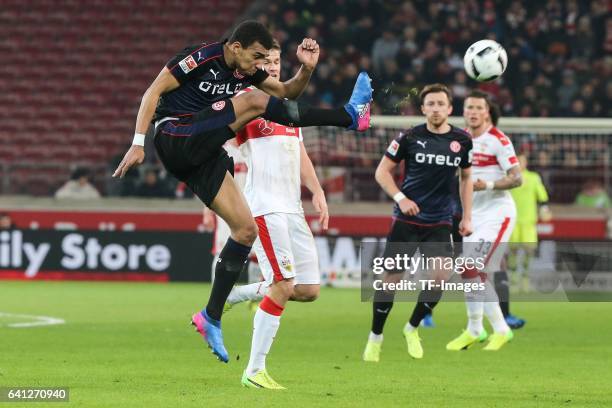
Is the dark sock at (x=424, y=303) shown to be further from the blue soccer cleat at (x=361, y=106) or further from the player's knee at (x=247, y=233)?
the blue soccer cleat at (x=361, y=106)

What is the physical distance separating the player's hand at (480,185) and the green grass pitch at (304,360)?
1468 mm

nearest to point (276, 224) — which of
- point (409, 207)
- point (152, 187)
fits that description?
point (409, 207)

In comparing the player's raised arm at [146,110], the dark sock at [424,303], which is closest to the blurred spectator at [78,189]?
the dark sock at [424,303]

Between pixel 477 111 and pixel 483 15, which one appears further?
pixel 483 15

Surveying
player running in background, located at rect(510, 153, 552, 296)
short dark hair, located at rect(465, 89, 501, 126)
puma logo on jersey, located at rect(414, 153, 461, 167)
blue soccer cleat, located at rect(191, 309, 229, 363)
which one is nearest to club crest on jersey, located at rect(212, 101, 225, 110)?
blue soccer cleat, located at rect(191, 309, 229, 363)

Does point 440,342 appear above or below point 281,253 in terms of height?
below

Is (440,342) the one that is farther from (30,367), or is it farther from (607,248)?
(607,248)

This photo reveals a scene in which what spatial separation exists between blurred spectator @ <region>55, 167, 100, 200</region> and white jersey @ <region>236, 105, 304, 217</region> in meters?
12.6

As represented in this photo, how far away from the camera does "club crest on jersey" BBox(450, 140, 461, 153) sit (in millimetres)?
10680

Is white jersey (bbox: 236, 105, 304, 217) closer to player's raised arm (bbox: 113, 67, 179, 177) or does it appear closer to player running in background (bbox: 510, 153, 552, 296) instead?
player's raised arm (bbox: 113, 67, 179, 177)

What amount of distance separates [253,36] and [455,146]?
3343mm

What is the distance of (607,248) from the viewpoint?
19.5 m

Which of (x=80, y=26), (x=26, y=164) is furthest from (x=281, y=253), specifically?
(x=80, y=26)

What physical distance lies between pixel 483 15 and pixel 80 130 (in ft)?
28.2
